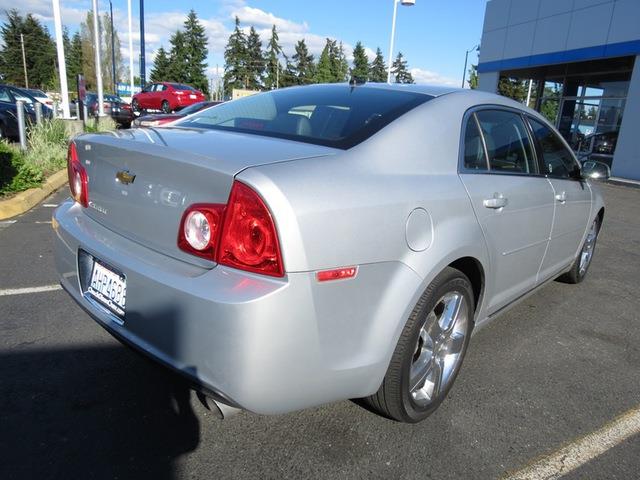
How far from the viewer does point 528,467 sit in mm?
2146

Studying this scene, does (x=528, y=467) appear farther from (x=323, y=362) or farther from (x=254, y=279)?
(x=254, y=279)

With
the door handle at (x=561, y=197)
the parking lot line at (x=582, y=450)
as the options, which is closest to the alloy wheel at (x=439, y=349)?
the parking lot line at (x=582, y=450)

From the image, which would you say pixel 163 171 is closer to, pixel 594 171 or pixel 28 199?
pixel 594 171

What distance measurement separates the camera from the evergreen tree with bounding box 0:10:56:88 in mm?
71000

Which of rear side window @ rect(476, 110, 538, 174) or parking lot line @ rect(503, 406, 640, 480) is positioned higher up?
rear side window @ rect(476, 110, 538, 174)

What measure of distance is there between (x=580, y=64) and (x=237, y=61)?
2532 inches

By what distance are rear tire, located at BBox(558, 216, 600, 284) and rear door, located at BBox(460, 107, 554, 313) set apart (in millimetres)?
1410

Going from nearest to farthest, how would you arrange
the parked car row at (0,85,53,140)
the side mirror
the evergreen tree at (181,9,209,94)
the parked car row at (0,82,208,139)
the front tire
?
the front tire → the side mirror → the parked car row at (0,85,53,140) → the parked car row at (0,82,208,139) → the evergreen tree at (181,9,209,94)

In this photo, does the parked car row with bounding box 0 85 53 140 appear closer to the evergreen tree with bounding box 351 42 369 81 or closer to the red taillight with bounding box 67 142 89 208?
the red taillight with bounding box 67 142 89 208

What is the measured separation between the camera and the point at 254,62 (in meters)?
75.6

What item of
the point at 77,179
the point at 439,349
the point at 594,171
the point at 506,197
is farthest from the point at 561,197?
the point at 77,179

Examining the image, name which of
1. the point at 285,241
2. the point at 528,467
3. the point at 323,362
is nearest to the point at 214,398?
A: the point at 323,362

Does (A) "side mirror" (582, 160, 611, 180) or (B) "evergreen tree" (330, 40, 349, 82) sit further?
(B) "evergreen tree" (330, 40, 349, 82)

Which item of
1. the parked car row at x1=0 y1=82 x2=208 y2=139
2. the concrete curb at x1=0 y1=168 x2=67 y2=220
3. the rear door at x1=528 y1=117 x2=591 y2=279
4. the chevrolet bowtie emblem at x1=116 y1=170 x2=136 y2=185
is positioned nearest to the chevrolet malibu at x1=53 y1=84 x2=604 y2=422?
the chevrolet bowtie emblem at x1=116 y1=170 x2=136 y2=185
